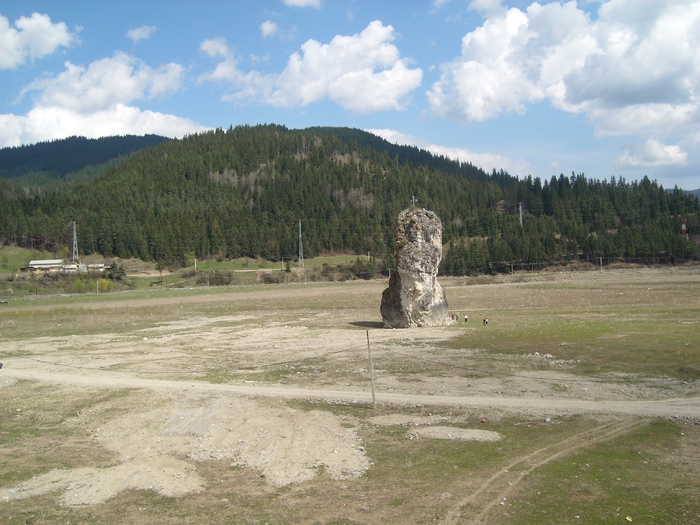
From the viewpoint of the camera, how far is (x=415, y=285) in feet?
113

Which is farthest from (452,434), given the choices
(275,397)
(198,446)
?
(275,397)

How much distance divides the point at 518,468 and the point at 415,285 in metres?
23.4

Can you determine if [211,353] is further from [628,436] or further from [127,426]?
[628,436]

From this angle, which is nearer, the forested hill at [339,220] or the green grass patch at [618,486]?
the green grass patch at [618,486]

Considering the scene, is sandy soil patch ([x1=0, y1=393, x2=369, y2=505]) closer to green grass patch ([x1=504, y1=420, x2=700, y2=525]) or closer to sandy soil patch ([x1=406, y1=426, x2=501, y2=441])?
sandy soil patch ([x1=406, y1=426, x2=501, y2=441])

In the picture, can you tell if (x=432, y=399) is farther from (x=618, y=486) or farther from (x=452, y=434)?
(x=618, y=486)

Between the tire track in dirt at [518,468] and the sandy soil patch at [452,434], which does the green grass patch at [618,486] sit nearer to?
the tire track in dirt at [518,468]

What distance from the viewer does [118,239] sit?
146250mm

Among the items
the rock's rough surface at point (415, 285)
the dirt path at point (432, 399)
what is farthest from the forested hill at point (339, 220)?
the dirt path at point (432, 399)

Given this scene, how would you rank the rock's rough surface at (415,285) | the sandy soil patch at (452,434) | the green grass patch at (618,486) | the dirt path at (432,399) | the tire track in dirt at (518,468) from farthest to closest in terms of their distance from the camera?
the rock's rough surface at (415,285)
the dirt path at (432,399)
the sandy soil patch at (452,434)
the tire track in dirt at (518,468)
the green grass patch at (618,486)

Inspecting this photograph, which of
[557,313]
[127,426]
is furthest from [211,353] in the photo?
[557,313]

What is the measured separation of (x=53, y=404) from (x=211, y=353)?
9812mm

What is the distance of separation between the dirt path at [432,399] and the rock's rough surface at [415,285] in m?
16.1

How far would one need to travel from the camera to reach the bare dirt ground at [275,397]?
11844 mm
